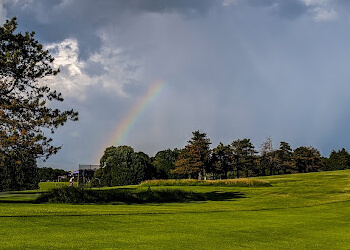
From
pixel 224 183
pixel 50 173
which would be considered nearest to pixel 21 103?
pixel 224 183

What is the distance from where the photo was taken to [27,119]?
26.5 m

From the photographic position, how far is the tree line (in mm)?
76500

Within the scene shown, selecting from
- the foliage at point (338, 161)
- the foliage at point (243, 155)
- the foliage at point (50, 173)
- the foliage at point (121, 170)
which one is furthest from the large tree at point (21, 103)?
the foliage at point (50, 173)

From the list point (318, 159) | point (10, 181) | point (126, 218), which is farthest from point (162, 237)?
point (318, 159)

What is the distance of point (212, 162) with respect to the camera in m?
84.0

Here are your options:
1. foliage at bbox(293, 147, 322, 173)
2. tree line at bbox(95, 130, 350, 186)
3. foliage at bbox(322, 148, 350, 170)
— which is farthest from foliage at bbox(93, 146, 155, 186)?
foliage at bbox(322, 148, 350, 170)

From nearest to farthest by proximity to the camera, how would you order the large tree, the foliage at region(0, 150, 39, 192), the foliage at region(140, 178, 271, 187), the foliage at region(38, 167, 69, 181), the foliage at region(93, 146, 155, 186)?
the large tree < the foliage at region(140, 178, 271, 187) < the foliage at region(93, 146, 155, 186) < the foliage at region(0, 150, 39, 192) < the foliage at region(38, 167, 69, 181)

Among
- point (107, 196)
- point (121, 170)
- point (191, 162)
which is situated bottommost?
point (107, 196)

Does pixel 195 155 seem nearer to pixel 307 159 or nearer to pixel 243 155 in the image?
pixel 243 155

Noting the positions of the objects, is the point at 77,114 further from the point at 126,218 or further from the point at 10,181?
the point at 10,181

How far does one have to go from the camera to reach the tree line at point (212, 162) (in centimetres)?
7650

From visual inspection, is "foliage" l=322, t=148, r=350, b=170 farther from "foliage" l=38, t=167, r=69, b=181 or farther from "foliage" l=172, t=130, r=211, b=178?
"foliage" l=38, t=167, r=69, b=181

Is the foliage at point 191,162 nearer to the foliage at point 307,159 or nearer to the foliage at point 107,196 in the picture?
the foliage at point 307,159

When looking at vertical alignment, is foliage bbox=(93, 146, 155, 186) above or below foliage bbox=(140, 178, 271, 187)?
→ above
